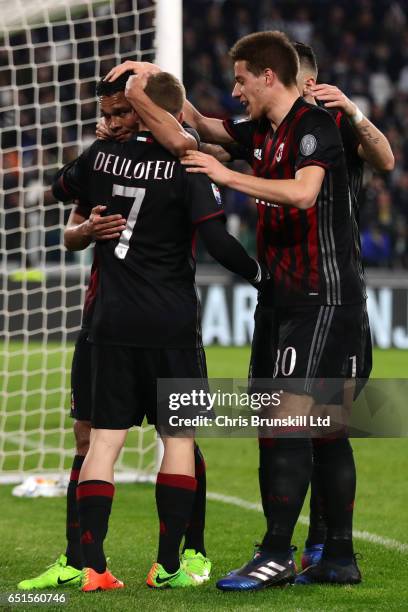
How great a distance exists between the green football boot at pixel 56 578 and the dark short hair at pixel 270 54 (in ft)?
6.43

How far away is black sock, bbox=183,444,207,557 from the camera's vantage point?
14.8 feet

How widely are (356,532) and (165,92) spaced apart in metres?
2.56

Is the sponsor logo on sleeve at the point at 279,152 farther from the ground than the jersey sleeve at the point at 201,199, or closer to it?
farther from the ground

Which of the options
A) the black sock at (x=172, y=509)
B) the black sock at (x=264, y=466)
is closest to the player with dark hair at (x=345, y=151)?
the black sock at (x=264, y=466)

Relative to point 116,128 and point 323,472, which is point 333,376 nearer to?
point 323,472

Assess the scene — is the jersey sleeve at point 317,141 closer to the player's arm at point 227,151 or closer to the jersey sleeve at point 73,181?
the player's arm at point 227,151

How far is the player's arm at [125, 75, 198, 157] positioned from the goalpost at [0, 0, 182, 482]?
2931 millimetres

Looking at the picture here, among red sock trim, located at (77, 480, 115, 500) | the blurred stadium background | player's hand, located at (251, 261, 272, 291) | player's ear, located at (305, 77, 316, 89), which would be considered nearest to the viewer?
red sock trim, located at (77, 480, 115, 500)

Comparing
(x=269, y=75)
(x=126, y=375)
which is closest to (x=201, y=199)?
(x=269, y=75)

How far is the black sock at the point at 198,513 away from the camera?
4.52m

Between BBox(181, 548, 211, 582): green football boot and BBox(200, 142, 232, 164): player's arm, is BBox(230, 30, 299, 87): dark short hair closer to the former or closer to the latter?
BBox(200, 142, 232, 164): player's arm

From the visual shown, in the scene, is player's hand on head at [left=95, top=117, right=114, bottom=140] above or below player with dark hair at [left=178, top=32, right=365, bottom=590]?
above

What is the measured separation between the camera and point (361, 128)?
439 centimetres

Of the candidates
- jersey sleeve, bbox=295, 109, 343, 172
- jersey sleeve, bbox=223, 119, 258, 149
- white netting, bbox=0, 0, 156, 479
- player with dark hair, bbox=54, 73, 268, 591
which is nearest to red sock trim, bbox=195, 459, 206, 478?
player with dark hair, bbox=54, 73, 268, 591
